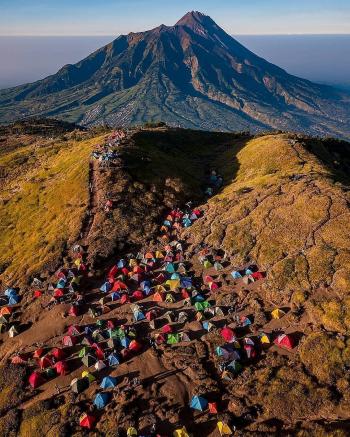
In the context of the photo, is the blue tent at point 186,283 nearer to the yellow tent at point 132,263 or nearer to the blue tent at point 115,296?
the blue tent at point 115,296

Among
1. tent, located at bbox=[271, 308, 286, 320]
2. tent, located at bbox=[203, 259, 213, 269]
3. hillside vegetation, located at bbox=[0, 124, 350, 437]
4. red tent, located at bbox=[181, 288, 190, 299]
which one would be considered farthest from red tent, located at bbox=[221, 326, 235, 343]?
tent, located at bbox=[203, 259, 213, 269]

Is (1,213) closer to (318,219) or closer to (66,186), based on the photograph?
(66,186)

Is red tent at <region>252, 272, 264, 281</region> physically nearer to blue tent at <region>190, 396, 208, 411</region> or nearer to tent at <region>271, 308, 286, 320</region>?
tent at <region>271, 308, 286, 320</region>

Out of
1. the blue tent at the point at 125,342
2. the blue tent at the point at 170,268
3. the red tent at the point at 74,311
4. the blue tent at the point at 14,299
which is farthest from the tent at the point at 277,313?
the blue tent at the point at 14,299

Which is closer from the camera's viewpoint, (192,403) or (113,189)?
(192,403)

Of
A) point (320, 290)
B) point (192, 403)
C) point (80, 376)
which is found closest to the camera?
point (192, 403)

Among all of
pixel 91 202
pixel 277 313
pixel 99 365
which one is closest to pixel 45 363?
pixel 99 365

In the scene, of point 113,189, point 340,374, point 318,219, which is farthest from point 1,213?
point 340,374

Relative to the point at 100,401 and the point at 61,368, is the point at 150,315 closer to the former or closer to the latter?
the point at 61,368
